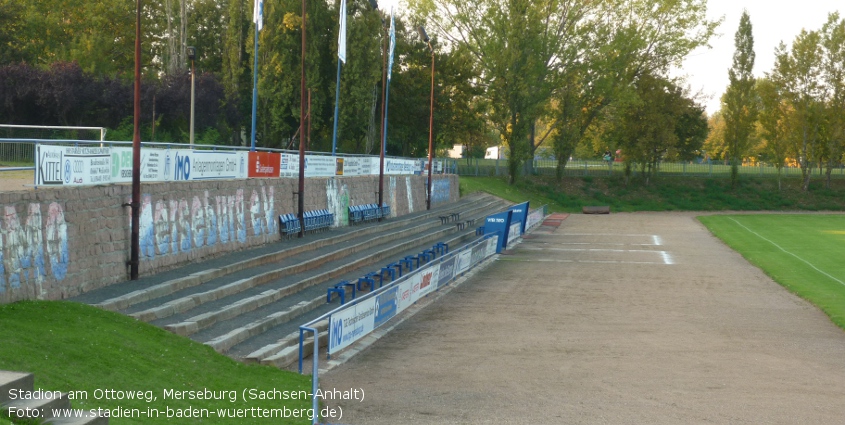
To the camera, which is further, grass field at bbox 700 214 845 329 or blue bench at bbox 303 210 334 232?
blue bench at bbox 303 210 334 232

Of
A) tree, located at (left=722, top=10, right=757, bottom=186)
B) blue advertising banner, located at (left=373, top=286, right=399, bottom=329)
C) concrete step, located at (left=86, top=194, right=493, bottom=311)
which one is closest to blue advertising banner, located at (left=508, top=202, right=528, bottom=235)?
concrete step, located at (left=86, top=194, right=493, bottom=311)

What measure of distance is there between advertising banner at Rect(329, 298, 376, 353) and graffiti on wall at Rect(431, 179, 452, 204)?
3732 cm

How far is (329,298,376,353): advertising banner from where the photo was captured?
572 inches

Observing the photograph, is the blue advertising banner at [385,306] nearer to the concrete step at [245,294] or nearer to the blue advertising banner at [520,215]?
the concrete step at [245,294]

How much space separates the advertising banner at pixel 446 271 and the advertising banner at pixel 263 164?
7071 mm

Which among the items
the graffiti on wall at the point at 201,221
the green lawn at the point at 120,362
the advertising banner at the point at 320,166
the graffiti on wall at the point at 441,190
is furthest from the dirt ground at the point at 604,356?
the graffiti on wall at the point at 441,190

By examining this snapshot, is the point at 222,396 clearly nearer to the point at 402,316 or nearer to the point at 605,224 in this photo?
the point at 402,316

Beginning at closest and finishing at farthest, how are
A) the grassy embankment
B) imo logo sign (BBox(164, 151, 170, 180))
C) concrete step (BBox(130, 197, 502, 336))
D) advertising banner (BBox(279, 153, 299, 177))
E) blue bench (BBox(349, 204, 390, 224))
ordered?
concrete step (BBox(130, 197, 502, 336)) < imo logo sign (BBox(164, 151, 170, 180)) < advertising banner (BBox(279, 153, 299, 177)) < blue bench (BBox(349, 204, 390, 224)) < the grassy embankment

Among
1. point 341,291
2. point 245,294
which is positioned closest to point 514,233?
point 341,291

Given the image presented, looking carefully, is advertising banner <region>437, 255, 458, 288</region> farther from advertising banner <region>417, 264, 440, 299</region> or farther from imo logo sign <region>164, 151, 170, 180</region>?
imo logo sign <region>164, 151, 170, 180</region>

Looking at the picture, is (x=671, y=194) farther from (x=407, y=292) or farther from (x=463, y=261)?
(x=407, y=292)

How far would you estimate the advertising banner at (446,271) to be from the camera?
25.1 meters

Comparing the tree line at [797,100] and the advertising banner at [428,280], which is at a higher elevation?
the tree line at [797,100]

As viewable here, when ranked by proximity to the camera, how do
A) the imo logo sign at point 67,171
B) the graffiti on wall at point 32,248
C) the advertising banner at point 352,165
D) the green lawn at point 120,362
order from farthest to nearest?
the advertising banner at point 352,165 → the imo logo sign at point 67,171 → the graffiti on wall at point 32,248 → the green lawn at point 120,362
